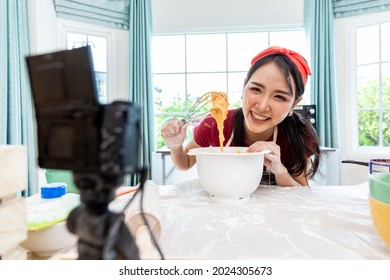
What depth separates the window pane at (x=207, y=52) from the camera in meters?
1.86

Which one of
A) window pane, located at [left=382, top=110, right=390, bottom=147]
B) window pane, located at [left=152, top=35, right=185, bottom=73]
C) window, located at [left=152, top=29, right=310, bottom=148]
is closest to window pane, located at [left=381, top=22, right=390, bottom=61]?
window pane, located at [left=382, top=110, right=390, bottom=147]

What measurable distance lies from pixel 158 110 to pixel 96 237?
1.10 ft

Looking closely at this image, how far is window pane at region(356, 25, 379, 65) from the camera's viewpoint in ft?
5.33

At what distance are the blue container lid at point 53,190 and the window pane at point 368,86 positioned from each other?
6.01 feet

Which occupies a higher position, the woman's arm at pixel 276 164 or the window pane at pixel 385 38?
the window pane at pixel 385 38

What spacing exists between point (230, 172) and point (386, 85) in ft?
6.08

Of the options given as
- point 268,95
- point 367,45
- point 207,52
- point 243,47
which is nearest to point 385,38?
point 367,45

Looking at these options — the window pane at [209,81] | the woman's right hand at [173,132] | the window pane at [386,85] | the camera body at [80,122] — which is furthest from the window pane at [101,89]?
the window pane at [386,85]

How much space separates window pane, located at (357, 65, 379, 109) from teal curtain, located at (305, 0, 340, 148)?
6.9 inches

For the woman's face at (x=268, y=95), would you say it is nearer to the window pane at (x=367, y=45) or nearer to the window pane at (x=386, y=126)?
the window pane at (x=386, y=126)

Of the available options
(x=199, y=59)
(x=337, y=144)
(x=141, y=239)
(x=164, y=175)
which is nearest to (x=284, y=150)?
(x=164, y=175)

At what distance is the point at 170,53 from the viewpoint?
1645 mm

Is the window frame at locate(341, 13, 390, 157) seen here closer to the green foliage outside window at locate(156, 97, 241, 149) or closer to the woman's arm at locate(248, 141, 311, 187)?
the woman's arm at locate(248, 141, 311, 187)

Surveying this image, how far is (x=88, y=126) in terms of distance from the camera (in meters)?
0.14
